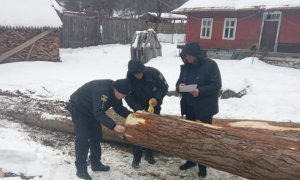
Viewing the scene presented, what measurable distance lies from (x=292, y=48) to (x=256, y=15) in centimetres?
278

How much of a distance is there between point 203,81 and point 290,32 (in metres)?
12.7

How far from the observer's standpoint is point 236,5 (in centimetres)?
1441

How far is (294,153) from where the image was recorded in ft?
→ 8.56

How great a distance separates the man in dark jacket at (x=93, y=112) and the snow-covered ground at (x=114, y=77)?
251 mm

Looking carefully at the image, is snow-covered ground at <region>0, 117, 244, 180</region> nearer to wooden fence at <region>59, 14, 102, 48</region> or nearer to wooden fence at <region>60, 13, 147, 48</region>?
wooden fence at <region>59, 14, 102, 48</region>

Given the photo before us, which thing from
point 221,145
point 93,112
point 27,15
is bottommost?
point 221,145

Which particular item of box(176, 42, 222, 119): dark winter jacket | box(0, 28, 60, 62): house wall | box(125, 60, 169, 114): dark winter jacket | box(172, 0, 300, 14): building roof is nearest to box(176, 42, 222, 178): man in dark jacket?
box(176, 42, 222, 119): dark winter jacket

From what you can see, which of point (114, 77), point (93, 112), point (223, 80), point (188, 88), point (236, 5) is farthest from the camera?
point (236, 5)

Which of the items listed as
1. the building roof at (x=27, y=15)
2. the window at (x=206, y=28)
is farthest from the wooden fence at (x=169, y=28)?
the building roof at (x=27, y=15)

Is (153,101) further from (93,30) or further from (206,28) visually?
(93,30)

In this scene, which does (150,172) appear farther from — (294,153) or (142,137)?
(294,153)

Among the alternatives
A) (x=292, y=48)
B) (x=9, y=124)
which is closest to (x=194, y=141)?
(x=9, y=124)

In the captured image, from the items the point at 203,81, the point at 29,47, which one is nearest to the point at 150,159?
the point at 203,81

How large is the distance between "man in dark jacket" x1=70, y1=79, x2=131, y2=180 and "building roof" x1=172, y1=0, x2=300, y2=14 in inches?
499
